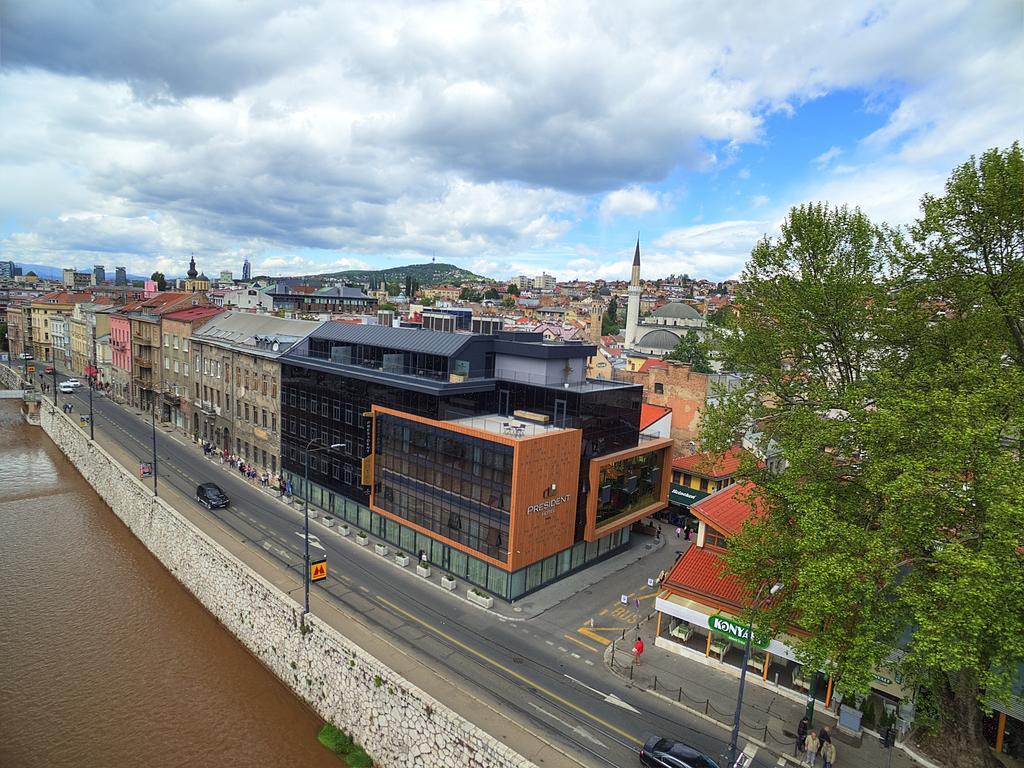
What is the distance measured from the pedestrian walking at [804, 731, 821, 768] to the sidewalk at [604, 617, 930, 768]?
1.74 ft

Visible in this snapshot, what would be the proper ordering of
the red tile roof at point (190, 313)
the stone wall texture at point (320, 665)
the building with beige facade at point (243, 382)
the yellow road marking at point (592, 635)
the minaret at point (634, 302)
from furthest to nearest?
the minaret at point (634, 302), the red tile roof at point (190, 313), the building with beige facade at point (243, 382), the yellow road marking at point (592, 635), the stone wall texture at point (320, 665)

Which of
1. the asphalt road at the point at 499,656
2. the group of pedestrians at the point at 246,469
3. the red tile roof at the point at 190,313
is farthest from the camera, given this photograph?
the red tile roof at the point at 190,313

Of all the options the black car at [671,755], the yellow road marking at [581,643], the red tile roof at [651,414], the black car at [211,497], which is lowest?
the yellow road marking at [581,643]

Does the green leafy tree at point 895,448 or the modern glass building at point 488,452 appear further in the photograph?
the modern glass building at point 488,452

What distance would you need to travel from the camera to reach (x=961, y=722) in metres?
21.2

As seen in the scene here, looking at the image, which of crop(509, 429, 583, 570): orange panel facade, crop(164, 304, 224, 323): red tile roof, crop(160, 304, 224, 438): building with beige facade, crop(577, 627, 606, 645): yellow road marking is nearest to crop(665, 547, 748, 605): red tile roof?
crop(577, 627, 606, 645): yellow road marking

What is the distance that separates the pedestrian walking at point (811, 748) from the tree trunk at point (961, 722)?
460 centimetres

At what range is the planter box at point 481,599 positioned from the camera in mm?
32719

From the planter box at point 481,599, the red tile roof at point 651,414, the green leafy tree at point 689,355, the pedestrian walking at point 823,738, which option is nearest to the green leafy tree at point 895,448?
the pedestrian walking at point 823,738

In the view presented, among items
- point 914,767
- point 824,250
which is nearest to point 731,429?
point 824,250

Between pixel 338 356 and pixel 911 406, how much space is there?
36.7 meters

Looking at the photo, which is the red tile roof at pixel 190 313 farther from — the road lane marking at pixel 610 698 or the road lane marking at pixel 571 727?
the road lane marking at pixel 571 727

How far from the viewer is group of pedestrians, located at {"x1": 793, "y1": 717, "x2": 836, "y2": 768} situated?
21.5m

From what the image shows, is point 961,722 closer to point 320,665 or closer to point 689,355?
point 320,665
